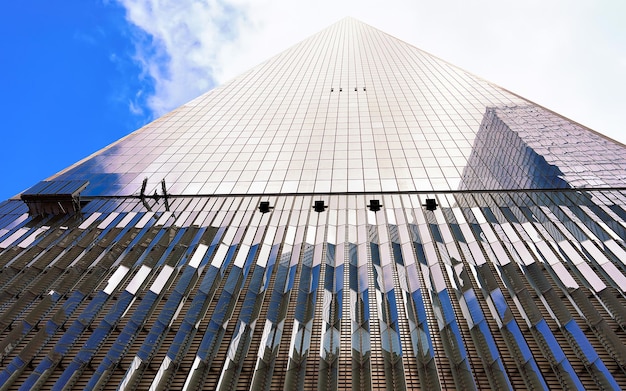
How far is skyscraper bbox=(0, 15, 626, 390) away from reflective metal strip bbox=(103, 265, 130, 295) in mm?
255

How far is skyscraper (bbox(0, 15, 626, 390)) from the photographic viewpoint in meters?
11.6

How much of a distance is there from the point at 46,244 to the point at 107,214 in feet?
13.3

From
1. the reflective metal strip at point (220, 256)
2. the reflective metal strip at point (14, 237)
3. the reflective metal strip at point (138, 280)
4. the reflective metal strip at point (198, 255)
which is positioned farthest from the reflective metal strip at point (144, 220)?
the reflective metal strip at point (14, 237)

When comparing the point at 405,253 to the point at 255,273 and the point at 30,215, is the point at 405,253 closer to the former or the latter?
the point at 255,273

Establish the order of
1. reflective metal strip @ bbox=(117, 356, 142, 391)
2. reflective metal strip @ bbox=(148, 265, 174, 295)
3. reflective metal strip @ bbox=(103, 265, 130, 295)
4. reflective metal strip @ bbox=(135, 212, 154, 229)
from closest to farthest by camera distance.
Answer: reflective metal strip @ bbox=(117, 356, 142, 391) → reflective metal strip @ bbox=(148, 265, 174, 295) → reflective metal strip @ bbox=(103, 265, 130, 295) → reflective metal strip @ bbox=(135, 212, 154, 229)

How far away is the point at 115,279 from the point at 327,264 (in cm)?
813

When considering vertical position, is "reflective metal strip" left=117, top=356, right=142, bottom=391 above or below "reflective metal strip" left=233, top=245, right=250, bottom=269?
below

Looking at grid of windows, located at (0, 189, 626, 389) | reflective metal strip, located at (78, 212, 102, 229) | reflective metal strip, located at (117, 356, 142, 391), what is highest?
reflective metal strip, located at (78, 212, 102, 229)

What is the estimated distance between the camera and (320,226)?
2048cm

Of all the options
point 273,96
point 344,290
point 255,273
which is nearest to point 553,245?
point 344,290

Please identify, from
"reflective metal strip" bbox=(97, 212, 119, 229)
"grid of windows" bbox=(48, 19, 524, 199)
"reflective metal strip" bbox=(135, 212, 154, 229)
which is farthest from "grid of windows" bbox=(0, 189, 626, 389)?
"grid of windows" bbox=(48, 19, 524, 199)

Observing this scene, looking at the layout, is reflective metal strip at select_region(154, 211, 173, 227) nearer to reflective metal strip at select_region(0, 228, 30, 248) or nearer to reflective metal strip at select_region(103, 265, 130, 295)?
reflective metal strip at select_region(103, 265, 130, 295)

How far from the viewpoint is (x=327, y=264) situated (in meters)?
16.6

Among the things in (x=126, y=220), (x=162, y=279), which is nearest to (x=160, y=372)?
(x=162, y=279)
